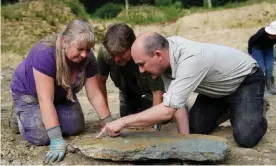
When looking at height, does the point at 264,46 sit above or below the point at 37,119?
below

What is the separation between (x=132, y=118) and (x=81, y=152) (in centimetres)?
58

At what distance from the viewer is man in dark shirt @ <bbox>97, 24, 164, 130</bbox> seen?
3.33m

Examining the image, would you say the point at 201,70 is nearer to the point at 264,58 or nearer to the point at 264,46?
the point at 264,46

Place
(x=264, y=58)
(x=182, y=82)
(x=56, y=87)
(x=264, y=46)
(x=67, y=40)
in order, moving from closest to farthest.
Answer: (x=182, y=82) → (x=67, y=40) → (x=56, y=87) → (x=264, y=46) → (x=264, y=58)

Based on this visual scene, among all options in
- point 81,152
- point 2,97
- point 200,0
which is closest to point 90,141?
point 81,152

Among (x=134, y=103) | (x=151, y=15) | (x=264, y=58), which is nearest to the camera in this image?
(x=134, y=103)

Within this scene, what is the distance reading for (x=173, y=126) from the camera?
4301mm

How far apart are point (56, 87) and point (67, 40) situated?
0.48 metres

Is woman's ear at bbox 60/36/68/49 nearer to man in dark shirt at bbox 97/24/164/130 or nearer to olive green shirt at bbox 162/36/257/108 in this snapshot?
man in dark shirt at bbox 97/24/164/130

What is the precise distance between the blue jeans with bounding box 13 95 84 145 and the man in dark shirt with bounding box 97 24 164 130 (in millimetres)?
494

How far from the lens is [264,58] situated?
6.46 m

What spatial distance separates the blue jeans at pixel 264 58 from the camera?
6.36 meters

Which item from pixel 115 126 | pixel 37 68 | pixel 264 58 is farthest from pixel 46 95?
pixel 264 58

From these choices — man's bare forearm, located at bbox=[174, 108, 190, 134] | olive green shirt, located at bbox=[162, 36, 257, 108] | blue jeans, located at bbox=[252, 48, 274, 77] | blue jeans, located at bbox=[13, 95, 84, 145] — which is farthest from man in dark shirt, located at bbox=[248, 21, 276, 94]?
blue jeans, located at bbox=[13, 95, 84, 145]
